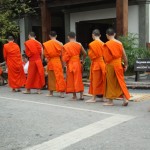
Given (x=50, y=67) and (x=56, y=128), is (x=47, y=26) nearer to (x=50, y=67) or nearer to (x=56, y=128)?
(x=50, y=67)

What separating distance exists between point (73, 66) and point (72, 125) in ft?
11.3

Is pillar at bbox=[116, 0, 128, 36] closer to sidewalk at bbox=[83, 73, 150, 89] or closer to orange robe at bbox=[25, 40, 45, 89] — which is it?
sidewalk at bbox=[83, 73, 150, 89]

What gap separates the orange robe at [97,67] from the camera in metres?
10.3

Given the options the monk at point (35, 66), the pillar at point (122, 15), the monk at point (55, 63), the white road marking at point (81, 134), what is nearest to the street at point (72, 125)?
the white road marking at point (81, 134)

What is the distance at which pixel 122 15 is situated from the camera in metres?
16.0

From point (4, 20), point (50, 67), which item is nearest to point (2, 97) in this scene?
point (50, 67)

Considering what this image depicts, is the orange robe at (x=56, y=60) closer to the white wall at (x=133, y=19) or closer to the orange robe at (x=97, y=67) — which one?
the orange robe at (x=97, y=67)

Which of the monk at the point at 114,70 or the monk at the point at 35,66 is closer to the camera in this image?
the monk at the point at 114,70

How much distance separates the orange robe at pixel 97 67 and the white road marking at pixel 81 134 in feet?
6.87

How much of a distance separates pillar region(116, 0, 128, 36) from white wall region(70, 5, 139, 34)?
1597 millimetres

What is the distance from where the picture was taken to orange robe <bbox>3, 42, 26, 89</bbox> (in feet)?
42.7

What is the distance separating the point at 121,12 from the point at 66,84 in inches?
235

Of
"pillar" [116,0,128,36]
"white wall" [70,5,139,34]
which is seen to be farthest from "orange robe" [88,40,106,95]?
"white wall" [70,5,139,34]

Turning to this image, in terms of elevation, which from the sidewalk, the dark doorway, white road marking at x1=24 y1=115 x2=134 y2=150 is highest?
the dark doorway
